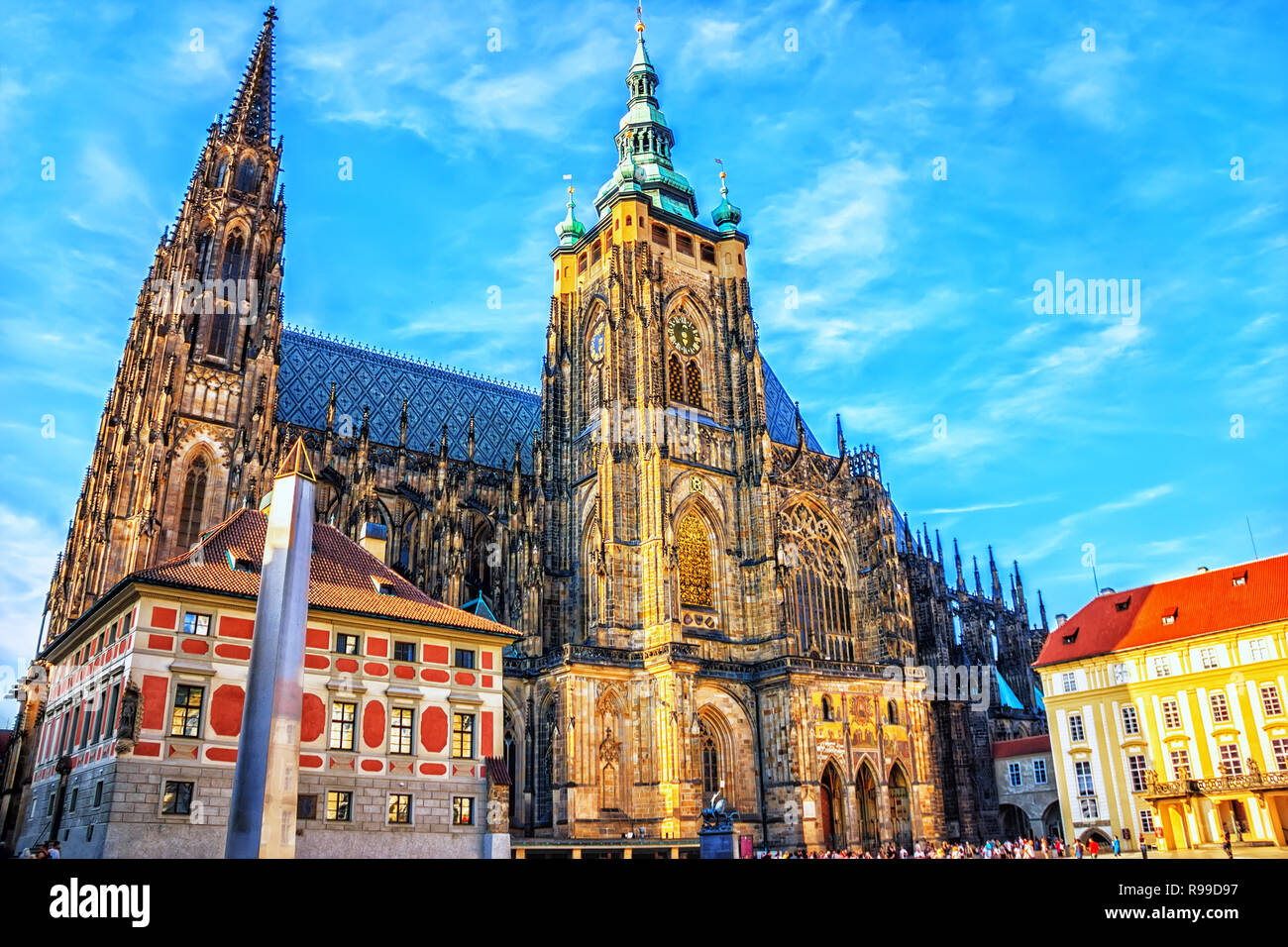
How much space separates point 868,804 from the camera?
1724 inches

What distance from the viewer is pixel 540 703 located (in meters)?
40.5

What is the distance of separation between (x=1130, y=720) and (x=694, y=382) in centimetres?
2647

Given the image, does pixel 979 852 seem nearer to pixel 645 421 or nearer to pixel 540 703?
pixel 540 703

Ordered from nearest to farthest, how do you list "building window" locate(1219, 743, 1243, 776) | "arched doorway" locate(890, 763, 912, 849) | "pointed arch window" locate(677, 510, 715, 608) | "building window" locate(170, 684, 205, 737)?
"building window" locate(170, 684, 205, 737), "building window" locate(1219, 743, 1243, 776), "arched doorway" locate(890, 763, 912, 849), "pointed arch window" locate(677, 510, 715, 608)

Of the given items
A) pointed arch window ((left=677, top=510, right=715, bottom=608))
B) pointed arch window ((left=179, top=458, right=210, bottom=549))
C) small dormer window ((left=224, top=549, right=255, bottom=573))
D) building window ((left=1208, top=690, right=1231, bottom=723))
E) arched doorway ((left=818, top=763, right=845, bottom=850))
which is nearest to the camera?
small dormer window ((left=224, top=549, right=255, bottom=573))

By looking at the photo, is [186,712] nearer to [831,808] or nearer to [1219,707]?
[831,808]

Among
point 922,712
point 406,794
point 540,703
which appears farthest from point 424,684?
point 922,712

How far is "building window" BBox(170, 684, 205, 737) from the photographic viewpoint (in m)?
22.0

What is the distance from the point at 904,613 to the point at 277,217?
38.8 metres

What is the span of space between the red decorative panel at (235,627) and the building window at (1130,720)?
114 feet

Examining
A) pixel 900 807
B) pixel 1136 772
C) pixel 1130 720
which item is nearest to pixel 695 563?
pixel 900 807

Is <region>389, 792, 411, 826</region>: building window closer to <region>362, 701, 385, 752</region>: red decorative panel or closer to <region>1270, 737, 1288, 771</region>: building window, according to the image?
<region>362, 701, 385, 752</region>: red decorative panel

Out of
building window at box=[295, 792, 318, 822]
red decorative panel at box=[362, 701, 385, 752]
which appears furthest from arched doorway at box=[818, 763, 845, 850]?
building window at box=[295, 792, 318, 822]

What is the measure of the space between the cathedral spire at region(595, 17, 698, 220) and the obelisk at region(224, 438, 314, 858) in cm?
4043
